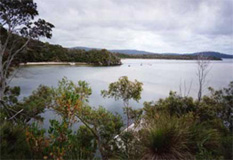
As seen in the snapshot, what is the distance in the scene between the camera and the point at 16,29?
1016 cm

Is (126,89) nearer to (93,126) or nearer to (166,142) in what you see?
(93,126)

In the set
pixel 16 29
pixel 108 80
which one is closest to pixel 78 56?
pixel 108 80

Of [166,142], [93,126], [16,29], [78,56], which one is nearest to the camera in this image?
[166,142]

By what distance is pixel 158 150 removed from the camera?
2.98 m

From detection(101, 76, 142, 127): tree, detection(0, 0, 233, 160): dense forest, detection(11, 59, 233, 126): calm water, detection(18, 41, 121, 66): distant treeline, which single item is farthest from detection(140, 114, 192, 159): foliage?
detection(18, 41, 121, 66): distant treeline

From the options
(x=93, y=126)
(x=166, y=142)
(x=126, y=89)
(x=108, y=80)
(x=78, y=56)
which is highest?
(x=78, y=56)

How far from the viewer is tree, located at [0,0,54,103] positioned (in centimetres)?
934

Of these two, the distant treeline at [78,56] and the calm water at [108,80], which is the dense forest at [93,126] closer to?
the calm water at [108,80]

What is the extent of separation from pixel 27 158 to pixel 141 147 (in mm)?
1896

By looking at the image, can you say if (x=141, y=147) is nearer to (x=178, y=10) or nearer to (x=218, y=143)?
(x=218, y=143)

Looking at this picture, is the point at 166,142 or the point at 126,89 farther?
the point at 126,89

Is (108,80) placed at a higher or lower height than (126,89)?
lower

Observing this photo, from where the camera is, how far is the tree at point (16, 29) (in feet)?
30.6

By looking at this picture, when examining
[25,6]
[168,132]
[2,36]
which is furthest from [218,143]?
[2,36]
